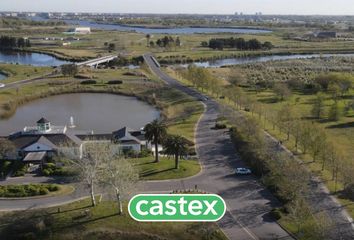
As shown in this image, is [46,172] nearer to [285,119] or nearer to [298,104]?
[285,119]

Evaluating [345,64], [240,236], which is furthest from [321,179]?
[345,64]

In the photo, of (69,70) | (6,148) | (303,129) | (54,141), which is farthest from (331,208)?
(69,70)

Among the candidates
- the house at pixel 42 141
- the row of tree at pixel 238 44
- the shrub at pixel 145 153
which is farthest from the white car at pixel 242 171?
the row of tree at pixel 238 44

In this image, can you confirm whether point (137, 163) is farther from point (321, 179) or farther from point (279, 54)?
point (279, 54)

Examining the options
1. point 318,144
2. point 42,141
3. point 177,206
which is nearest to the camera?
point 177,206

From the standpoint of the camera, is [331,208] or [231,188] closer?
[331,208]

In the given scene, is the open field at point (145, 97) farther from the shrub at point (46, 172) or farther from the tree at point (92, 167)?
the shrub at point (46, 172)
